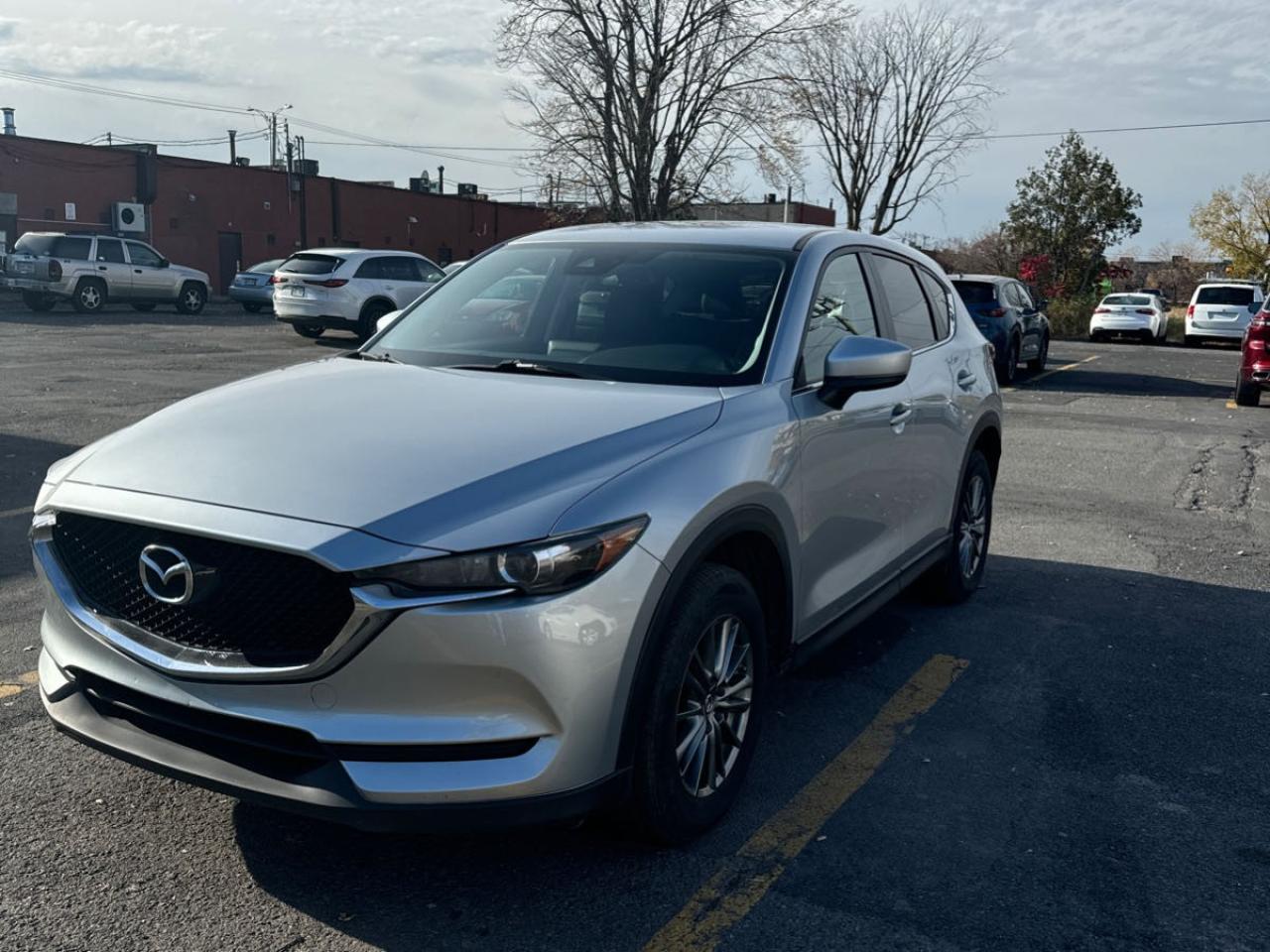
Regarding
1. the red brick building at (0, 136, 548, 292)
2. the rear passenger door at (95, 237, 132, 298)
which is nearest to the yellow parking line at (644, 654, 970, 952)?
the rear passenger door at (95, 237, 132, 298)

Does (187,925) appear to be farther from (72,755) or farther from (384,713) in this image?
(72,755)

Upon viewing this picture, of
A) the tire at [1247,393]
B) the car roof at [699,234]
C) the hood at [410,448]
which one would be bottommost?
the tire at [1247,393]

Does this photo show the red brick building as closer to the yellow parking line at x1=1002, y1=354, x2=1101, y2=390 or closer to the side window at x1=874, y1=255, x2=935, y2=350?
the yellow parking line at x1=1002, y1=354, x2=1101, y2=390

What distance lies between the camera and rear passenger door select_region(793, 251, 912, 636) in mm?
3932

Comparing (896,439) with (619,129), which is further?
(619,129)

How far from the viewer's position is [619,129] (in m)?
29.2

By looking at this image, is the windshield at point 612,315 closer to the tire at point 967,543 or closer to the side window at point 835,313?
the side window at point 835,313

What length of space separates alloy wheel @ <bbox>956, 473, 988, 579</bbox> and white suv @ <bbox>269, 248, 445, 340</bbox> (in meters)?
15.8

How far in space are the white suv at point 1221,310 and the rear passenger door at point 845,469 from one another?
27.5 meters

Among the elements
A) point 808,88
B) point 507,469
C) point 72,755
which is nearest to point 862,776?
point 507,469

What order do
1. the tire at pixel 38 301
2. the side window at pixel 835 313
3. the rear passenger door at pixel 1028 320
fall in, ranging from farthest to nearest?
the tire at pixel 38 301, the rear passenger door at pixel 1028 320, the side window at pixel 835 313

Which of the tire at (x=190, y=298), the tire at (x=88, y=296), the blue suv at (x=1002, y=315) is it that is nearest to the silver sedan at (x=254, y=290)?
the tire at (x=190, y=298)

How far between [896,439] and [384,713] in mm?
2605

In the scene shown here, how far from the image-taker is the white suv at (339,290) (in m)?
20.8
